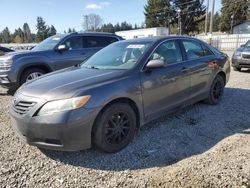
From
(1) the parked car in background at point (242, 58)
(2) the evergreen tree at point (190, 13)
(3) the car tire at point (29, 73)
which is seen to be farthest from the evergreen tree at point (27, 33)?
(3) the car tire at point (29, 73)

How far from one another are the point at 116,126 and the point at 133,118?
32 centimetres

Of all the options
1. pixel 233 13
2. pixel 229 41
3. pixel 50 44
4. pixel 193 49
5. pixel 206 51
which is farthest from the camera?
pixel 233 13

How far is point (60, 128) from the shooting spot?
10.3ft

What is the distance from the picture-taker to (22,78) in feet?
23.5

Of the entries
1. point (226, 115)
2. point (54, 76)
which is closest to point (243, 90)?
point (226, 115)

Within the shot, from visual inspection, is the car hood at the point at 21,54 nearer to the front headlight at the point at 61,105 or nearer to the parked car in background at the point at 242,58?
the front headlight at the point at 61,105

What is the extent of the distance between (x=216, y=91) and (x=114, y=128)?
3.25m

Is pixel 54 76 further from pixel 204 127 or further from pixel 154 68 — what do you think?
pixel 204 127

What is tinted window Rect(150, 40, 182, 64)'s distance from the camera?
14.5 feet

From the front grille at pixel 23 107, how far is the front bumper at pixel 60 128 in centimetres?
6

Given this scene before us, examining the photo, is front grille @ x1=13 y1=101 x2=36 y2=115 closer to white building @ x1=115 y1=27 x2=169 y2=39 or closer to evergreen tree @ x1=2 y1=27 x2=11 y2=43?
white building @ x1=115 y1=27 x2=169 y2=39

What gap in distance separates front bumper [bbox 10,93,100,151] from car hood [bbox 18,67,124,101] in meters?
0.23

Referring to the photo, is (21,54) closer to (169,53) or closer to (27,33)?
(169,53)

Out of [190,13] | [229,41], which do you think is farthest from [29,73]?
[190,13]
